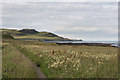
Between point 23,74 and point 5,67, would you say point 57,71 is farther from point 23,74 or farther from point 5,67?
point 5,67

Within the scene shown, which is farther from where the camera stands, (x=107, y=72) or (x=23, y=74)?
(x=107, y=72)

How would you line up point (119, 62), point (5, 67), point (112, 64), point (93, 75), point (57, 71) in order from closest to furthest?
point (93, 75), point (57, 71), point (5, 67), point (112, 64), point (119, 62)

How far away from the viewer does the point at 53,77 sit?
39.1 ft

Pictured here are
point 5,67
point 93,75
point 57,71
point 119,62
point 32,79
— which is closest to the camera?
point 32,79

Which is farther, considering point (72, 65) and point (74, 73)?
point (72, 65)

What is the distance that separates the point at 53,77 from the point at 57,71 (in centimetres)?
140

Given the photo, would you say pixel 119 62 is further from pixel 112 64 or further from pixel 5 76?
pixel 5 76

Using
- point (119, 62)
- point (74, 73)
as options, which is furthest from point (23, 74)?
point (119, 62)

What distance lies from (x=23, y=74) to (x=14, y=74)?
519 millimetres

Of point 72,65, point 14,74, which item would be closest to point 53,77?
point 14,74

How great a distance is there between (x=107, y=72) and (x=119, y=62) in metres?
3.95

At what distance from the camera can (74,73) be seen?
12805 millimetres

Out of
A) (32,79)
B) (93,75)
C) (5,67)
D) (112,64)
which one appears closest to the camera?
(32,79)

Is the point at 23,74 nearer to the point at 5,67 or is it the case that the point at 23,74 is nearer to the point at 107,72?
the point at 5,67
